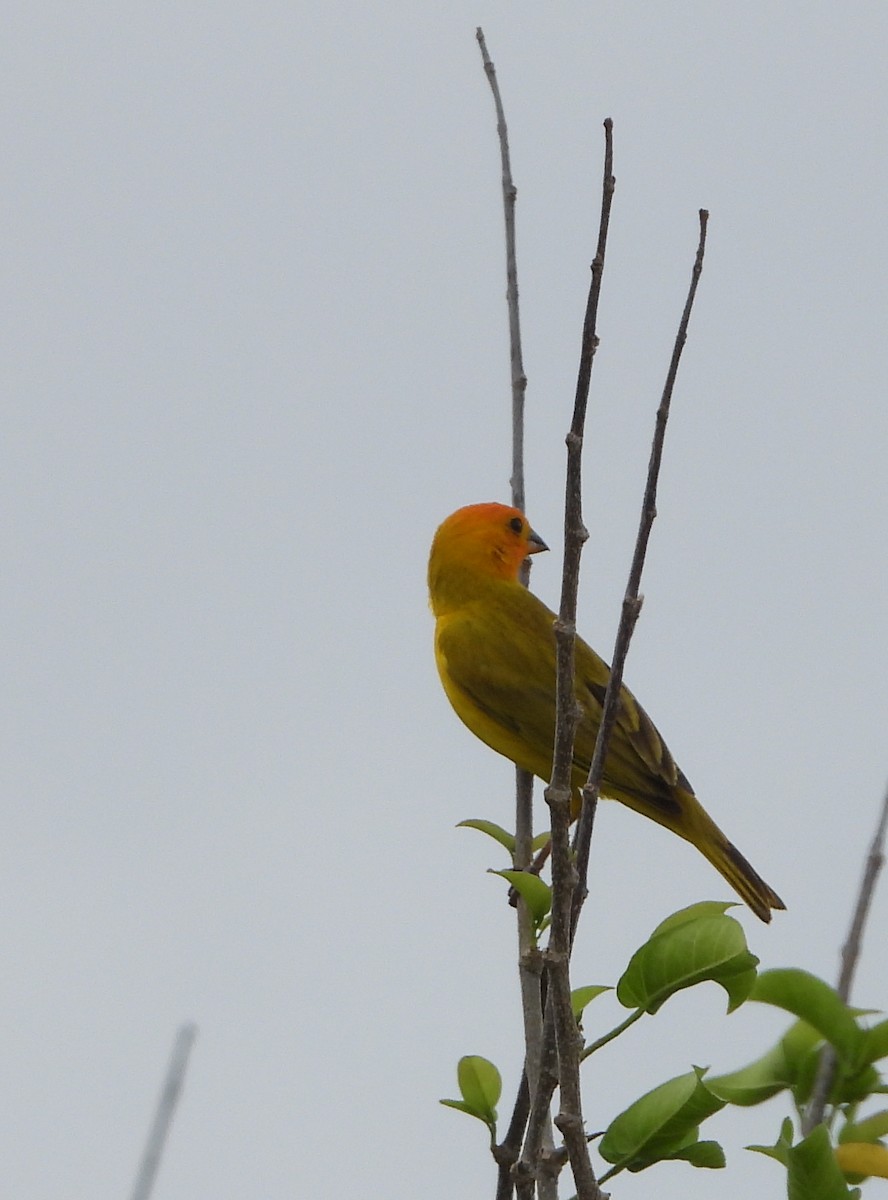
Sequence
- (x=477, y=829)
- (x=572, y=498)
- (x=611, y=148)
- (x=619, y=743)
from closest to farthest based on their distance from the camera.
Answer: (x=572, y=498), (x=611, y=148), (x=477, y=829), (x=619, y=743)

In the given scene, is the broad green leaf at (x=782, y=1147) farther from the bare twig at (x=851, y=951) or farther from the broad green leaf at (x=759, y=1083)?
the broad green leaf at (x=759, y=1083)

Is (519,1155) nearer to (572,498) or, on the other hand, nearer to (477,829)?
(572,498)

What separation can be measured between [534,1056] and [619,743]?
12.7 ft

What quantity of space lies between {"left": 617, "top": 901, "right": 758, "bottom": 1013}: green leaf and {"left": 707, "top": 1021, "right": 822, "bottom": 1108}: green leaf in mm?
108

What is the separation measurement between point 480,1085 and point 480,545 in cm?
498

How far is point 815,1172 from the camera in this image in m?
2.36

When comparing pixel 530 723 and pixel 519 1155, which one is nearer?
pixel 519 1155

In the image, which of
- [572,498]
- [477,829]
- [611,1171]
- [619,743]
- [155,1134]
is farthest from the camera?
[619,743]

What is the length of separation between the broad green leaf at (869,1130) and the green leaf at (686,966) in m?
0.27

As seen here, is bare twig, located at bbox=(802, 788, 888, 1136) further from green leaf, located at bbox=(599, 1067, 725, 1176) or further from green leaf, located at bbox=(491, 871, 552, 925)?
green leaf, located at bbox=(491, 871, 552, 925)

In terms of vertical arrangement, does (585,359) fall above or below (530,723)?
below

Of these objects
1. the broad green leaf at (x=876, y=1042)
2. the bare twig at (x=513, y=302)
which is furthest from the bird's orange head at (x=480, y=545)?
the broad green leaf at (x=876, y=1042)

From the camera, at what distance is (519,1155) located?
2566mm

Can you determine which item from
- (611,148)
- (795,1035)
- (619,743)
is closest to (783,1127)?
(795,1035)
